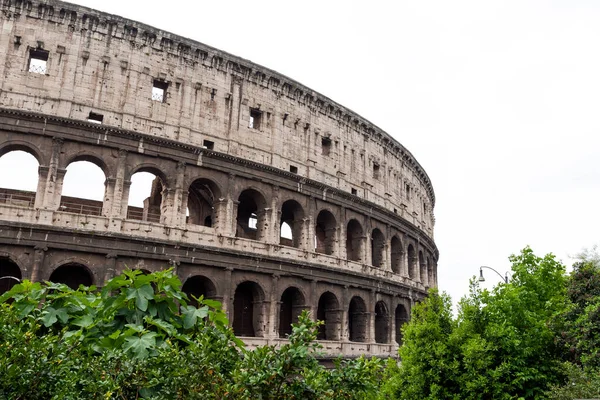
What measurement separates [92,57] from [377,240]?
1652 centimetres

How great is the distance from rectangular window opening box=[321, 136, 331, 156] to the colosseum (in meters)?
0.07

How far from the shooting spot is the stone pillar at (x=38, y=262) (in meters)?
16.0

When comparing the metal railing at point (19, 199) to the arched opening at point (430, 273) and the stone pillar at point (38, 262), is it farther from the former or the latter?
the arched opening at point (430, 273)

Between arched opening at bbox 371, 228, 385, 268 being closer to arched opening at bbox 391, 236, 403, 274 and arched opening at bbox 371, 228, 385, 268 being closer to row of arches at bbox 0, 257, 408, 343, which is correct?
arched opening at bbox 391, 236, 403, 274

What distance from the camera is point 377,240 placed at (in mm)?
26969

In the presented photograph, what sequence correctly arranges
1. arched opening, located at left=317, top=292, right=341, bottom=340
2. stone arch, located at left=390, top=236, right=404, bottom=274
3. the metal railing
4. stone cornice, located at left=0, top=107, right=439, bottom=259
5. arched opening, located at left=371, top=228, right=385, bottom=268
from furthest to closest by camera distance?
1. stone arch, located at left=390, top=236, right=404, bottom=274
2. arched opening, located at left=371, top=228, right=385, bottom=268
3. arched opening, located at left=317, top=292, right=341, bottom=340
4. the metal railing
5. stone cornice, located at left=0, top=107, right=439, bottom=259

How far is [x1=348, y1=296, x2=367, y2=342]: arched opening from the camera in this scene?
24.2 metres

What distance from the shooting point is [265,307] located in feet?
66.0

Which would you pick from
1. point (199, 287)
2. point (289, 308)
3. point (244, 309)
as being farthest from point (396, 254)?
point (199, 287)

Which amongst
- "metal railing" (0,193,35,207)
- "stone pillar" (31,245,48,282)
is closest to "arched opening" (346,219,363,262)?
"stone pillar" (31,245,48,282)

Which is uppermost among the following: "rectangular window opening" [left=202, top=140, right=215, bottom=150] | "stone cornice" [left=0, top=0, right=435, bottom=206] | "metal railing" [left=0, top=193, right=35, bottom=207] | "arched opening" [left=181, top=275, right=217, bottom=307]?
"stone cornice" [left=0, top=0, right=435, bottom=206]

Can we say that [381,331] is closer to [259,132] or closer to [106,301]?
[259,132]

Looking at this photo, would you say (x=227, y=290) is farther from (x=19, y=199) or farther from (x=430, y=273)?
(x=430, y=273)

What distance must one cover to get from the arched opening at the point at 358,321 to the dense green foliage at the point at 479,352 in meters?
12.0
